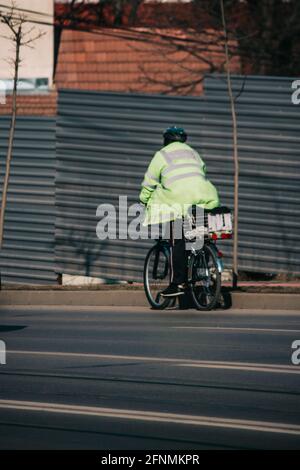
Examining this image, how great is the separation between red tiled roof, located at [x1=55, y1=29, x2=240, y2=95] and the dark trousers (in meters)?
12.2

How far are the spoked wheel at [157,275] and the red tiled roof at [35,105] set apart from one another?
6.63 meters

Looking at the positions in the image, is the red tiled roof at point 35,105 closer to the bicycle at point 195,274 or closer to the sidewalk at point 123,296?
the sidewalk at point 123,296

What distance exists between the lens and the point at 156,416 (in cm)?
707

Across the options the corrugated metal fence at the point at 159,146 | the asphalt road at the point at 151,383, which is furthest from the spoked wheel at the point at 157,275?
the corrugated metal fence at the point at 159,146

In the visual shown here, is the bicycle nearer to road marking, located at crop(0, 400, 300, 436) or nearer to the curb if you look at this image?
the curb

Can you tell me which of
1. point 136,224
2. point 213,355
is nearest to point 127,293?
point 136,224

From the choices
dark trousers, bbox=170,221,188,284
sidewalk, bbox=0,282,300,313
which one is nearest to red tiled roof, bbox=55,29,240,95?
sidewalk, bbox=0,282,300,313

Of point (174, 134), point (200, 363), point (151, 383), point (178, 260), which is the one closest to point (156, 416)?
point (151, 383)

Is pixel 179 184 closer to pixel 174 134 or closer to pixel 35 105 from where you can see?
pixel 174 134

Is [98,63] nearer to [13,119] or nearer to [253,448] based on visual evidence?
[13,119]

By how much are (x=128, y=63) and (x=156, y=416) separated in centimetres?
1898

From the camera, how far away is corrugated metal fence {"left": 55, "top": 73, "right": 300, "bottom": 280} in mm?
15711

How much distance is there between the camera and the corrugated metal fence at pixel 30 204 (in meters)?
17.4

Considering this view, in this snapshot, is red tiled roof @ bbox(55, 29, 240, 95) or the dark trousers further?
red tiled roof @ bbox(55, 29, 240, 95)
